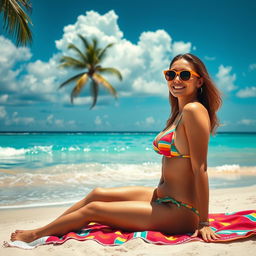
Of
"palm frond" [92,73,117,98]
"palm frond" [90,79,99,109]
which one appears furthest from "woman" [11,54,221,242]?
"palm frond" [90,79,99,109]

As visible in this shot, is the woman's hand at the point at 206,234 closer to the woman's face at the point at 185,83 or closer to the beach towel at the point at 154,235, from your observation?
the beach towel at the point at 154,235

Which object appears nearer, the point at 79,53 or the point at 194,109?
the point at 194,109

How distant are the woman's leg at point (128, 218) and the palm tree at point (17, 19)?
872 cm

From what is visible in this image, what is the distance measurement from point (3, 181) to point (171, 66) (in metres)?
6.26

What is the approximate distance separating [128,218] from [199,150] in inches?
32.5

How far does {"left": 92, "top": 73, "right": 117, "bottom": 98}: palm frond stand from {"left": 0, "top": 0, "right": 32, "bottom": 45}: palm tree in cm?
1599

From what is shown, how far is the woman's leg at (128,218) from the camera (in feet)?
7.91

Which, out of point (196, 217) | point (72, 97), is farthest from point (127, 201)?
point (72, 97)

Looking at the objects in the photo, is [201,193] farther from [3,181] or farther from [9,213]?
[3,181]

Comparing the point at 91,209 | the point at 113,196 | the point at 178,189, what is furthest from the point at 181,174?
the point at 91,209

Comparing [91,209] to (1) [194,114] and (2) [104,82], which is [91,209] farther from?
(2) [104,82]

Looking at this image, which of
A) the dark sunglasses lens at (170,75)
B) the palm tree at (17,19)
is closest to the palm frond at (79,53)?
the palm tree at (17,19)

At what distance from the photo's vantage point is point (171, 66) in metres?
2.63

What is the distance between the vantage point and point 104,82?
27656mm
